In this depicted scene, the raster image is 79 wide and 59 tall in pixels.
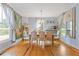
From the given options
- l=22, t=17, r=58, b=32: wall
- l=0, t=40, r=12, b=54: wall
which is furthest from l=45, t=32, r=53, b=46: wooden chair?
l=0, t=40, r=12, b=54: wall

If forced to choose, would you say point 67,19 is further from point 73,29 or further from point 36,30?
point 36,30

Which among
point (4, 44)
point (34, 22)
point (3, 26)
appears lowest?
point (4, 44)

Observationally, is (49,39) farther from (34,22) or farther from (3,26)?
(3,26)

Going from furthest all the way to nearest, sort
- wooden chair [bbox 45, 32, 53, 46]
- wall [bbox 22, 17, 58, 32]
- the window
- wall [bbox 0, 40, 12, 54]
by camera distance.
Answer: wooden chair [bbox 45, 32, 53, 46] → wall [bbox 22, 17, 58, 32] → wall [bbox 0, 40, 12, 54] → the window

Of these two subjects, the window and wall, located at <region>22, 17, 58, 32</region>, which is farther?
wall, located at <region>22, 17, 58, 32</region>

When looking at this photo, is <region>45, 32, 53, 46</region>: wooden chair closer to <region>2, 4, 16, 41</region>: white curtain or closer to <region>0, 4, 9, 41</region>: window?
<region>2, 4, 16, 41</region>: white curtain

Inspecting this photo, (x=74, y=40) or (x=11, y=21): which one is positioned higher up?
(x=11, y=21)

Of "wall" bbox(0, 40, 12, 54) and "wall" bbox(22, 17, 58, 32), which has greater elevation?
"wall" bbox(22, 17, 58, 32)

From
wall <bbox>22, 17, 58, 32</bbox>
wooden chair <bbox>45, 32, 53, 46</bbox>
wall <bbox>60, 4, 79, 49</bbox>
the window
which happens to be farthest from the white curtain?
wall <bbox>60, 4, 79, 49</bbox>

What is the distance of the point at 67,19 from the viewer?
4258mm

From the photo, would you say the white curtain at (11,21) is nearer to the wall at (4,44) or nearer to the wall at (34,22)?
the wall at (4,44)

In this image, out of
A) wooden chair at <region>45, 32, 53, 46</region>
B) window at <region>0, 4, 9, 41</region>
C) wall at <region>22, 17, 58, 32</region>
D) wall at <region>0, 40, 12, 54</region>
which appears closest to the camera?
window at <region>0, 4, 9, 41</region>

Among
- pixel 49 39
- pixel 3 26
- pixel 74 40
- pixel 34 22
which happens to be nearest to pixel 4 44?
pixel 3 26

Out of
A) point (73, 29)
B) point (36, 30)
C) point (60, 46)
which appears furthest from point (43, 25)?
point (73, 29)
